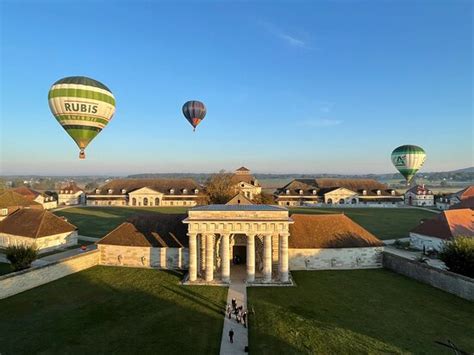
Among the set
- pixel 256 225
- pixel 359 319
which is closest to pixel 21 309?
pixel 256 225

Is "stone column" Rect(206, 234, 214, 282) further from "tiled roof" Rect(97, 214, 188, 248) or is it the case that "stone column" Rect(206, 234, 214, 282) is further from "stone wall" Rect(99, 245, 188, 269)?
"tiled roof" Rect(97, 214, 188, 248)

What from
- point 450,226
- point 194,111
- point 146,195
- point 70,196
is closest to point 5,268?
point 194,111

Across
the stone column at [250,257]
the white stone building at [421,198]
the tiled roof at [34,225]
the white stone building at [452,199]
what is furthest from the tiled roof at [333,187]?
the stone column at [250,257]

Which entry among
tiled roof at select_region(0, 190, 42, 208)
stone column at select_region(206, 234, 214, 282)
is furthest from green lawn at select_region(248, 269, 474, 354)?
tiled roof at select_region(0, 190, 42, 208)

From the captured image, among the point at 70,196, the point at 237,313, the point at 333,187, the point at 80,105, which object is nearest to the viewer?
the point at 237,313

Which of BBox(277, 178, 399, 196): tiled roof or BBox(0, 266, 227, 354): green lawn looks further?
BBox(277, 178, 399, 196): tiled roof

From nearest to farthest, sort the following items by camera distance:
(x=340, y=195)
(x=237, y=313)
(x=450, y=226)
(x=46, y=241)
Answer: (x=237, y=313), (x=450, y=226), (x=46, y=241), (x=340, y=195)

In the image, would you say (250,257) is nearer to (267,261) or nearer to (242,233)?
(267,261)
